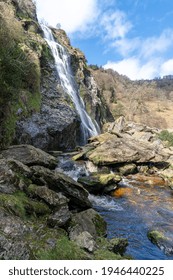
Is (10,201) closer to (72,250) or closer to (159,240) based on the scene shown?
(72,250)

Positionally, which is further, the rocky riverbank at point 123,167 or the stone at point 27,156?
the rocky riverbank at point 123,167

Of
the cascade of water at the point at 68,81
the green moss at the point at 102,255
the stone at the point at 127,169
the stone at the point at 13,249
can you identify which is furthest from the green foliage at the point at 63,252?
the cascade of water at the point at 68,81

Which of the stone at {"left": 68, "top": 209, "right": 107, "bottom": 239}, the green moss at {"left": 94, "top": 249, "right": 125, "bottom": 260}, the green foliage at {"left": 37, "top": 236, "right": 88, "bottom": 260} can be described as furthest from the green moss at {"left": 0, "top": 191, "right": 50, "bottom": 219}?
the green moss at {"left": 94, "top": 249, "right": 125, "bottom": 260}

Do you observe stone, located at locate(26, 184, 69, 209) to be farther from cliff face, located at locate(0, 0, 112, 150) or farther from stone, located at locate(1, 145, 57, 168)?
cliff face, located at locate(0, 0, 112, 150)

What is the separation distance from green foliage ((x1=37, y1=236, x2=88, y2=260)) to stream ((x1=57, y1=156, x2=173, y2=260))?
13.3 ft

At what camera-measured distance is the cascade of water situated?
116 ft

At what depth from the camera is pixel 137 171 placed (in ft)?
83.0

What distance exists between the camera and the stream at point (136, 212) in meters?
11.3

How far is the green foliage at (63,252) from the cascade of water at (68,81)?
2657 centimetres

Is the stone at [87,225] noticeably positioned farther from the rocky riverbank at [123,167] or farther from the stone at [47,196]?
the rocky riverbank at [123,167]

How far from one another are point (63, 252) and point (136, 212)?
9428 millimetres

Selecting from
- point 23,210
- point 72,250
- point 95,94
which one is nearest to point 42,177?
point 23,210

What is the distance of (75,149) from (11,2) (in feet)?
64.1

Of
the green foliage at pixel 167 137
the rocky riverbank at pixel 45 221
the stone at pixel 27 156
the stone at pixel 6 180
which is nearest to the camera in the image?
the rocky riverbank at pixel 45 221
